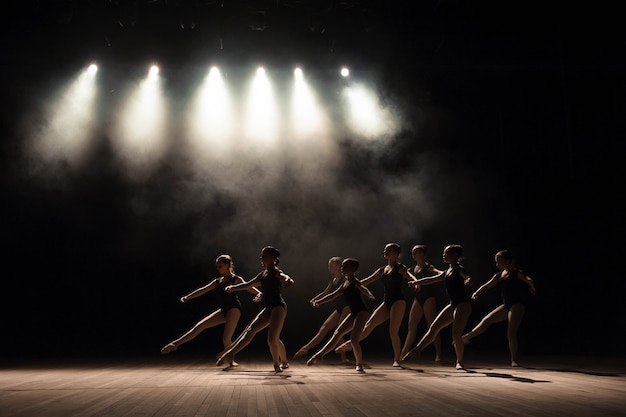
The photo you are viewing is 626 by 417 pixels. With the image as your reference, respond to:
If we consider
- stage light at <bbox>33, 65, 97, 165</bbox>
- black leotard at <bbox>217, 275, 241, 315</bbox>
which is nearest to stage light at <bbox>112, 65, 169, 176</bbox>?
stage light at <bbox>33, 65, 97, 165</bbox>

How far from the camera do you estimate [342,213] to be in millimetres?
11922

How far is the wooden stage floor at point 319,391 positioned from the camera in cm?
389

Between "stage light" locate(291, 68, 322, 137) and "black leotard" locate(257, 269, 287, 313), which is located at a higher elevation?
"stage light" locate(291, 68, 322, 137)

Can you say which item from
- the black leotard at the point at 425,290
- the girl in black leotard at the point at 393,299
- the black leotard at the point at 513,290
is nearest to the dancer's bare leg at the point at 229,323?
the girl in black leotard at the point at 393,299

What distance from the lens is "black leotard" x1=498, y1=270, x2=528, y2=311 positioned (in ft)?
23.6

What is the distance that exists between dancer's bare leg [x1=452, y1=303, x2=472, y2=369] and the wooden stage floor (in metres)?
0.22

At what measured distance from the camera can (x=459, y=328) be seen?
6930 millimetres

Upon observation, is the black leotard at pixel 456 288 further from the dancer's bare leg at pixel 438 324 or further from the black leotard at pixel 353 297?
the black leotard at pixel 353 297

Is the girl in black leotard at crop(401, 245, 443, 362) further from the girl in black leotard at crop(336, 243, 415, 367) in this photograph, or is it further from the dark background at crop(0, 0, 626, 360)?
the dark background at crop(0, 0, 626, 360)

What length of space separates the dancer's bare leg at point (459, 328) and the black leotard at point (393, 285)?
0.73 meters

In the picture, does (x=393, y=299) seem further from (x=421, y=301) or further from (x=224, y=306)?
(x=224, y=306)

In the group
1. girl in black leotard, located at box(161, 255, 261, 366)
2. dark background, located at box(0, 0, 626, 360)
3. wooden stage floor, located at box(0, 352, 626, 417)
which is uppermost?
dark background, located at box(0, 0, 626, 360)

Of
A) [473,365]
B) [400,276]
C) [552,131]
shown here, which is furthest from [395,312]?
[552,131]

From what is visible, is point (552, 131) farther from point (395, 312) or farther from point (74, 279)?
point (74, 279)
